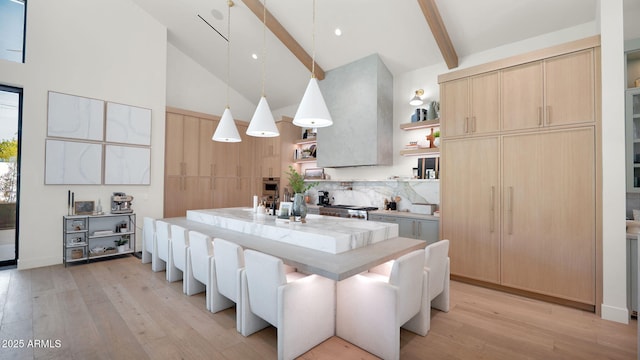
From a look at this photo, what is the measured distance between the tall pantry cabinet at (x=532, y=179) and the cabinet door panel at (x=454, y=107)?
2 centimetres

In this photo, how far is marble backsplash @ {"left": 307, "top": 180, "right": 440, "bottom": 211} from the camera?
468cm

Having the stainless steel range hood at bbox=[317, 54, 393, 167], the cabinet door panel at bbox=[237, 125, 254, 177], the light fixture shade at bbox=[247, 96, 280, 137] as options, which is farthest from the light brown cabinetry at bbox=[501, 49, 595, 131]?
the cabinet door panel at bbox=[237, 125, 254, 177]

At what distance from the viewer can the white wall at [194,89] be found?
6.00 meters

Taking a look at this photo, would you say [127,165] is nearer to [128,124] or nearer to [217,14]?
[128,124]

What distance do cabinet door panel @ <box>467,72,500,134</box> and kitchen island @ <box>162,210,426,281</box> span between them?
1.75 m

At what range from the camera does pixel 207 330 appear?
240 cm

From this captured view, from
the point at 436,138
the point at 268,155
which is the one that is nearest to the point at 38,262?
the point at 268,155

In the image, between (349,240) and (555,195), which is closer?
(349,240)

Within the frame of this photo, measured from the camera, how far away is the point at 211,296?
8.89 feet

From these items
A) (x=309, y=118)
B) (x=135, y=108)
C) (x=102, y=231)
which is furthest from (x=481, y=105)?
(x=102, y=231)

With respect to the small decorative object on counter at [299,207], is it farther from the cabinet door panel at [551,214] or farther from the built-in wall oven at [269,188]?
the built-in wall oven at [269,188]

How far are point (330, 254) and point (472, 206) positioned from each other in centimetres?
220

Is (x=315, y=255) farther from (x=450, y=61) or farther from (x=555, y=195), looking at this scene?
(x=450, y=61)

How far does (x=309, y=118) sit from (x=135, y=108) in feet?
12.7
